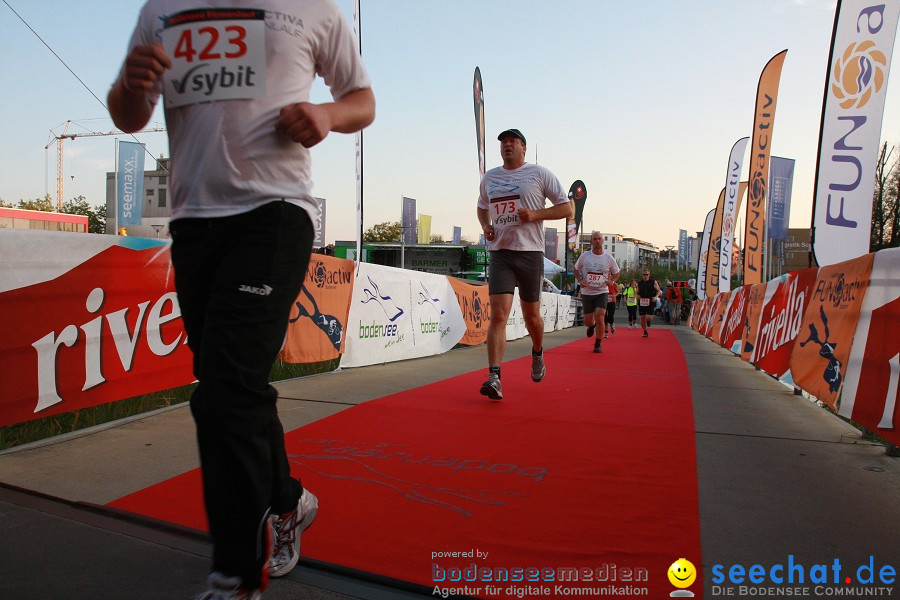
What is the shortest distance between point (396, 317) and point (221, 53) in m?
6.93

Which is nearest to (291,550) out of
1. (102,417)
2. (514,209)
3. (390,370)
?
(102,417)

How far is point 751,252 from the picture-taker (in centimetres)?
1363

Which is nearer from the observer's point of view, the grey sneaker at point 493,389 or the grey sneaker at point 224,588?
the grey sneaker at point 224,588

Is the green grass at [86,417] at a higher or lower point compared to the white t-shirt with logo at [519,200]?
lower

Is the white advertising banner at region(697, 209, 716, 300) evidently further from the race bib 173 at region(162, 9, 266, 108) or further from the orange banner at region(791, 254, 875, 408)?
the race bib 173 at region(162, 9, 266, 108)

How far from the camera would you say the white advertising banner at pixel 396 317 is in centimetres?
760

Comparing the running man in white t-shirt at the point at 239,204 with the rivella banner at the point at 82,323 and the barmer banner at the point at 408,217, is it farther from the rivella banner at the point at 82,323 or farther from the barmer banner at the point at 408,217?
the barmer banner at the point at 408,217

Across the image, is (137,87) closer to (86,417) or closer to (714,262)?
(86,417)

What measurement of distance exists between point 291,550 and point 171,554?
46 centimetres

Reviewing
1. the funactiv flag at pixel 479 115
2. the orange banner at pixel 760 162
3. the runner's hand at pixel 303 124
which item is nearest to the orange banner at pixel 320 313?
the runner's hand at pixel 303 124

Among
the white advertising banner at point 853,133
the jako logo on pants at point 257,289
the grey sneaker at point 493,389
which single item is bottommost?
the grey sneaker at point 493,389

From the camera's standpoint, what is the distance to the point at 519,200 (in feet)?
17.4

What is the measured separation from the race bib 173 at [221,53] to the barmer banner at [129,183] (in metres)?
30.2

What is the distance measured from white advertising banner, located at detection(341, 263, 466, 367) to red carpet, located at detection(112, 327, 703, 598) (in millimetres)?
2807
